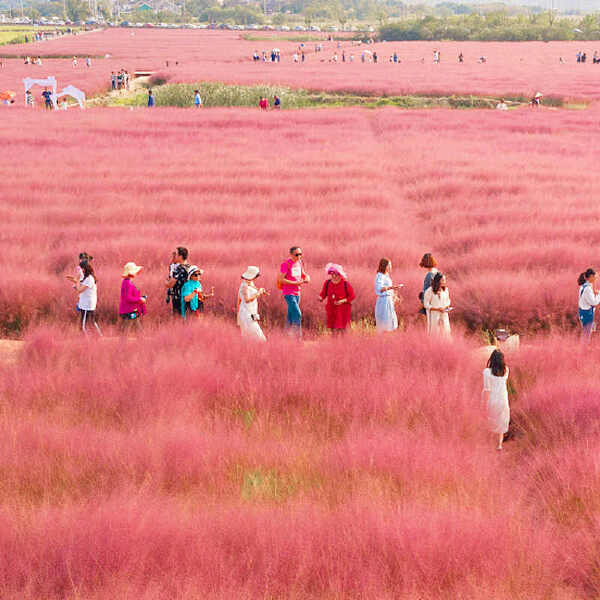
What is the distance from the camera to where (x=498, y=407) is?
611 cm

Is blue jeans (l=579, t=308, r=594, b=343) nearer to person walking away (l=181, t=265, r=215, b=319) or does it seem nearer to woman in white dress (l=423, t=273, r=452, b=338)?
woman in white dress (l=423, t=273, r=452, b=338)

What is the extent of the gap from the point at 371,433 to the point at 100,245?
9168 mm

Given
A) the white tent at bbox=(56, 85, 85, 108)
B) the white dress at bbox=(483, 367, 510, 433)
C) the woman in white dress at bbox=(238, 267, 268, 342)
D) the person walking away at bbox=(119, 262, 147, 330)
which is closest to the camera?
the white dress at bbox=(483, 367, 510, 433)

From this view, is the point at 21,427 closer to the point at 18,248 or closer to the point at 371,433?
the point at 371,433

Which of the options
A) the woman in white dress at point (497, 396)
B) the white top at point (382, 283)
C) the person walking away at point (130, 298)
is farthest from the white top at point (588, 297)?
the person walking away at point (130, 298)

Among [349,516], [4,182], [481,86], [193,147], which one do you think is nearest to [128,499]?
[349,516]

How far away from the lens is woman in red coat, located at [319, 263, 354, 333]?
8.96m

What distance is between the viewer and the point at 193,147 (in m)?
24.3

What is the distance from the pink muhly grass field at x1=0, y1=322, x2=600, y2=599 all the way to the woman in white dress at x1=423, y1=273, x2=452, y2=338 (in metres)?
0.94

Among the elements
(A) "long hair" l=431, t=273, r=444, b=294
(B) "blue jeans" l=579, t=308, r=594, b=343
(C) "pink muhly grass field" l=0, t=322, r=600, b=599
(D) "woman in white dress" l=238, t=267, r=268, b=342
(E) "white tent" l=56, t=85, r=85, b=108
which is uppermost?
(E) "white tent" l=56, t=85, r=85, b=108

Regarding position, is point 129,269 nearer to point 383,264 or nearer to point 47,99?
point 383,264

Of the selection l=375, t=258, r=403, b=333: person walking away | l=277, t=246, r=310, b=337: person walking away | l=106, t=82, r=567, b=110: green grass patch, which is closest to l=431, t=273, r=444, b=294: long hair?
l=375, t=258, r=403, b=333: person walking away

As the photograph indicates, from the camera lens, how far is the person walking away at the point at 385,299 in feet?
30.0

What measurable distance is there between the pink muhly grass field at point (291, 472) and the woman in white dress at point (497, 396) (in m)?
0.13
